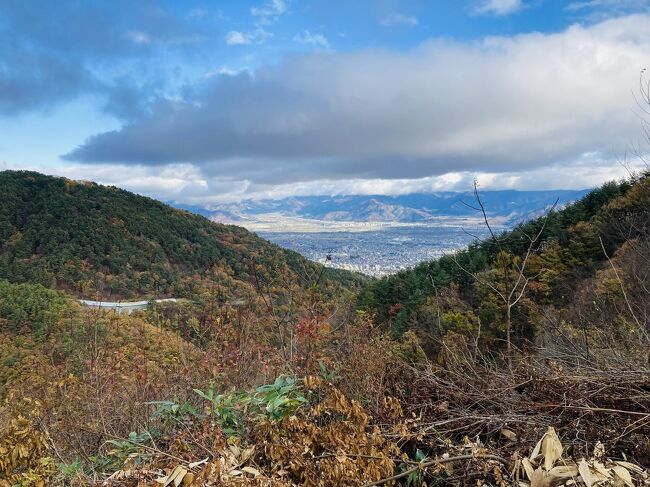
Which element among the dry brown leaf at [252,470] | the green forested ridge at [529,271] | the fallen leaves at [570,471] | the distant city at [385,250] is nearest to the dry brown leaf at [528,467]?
the fallen leaves at [570,471]

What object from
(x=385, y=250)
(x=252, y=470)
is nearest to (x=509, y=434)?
(x=252, y=470)

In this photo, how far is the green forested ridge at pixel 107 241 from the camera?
4238cm

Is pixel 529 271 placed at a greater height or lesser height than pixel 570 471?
lesser

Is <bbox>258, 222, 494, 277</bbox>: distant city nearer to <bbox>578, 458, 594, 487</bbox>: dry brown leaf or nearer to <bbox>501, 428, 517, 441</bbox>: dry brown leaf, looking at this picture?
<bbox>501, 428, 517, 441</bbox>: dry brown leaf

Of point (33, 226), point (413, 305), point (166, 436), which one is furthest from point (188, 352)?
point (33, 226)

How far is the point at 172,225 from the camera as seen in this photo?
2394 inches

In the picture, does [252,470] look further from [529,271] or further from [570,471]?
[529,271]

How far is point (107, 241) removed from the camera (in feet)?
164

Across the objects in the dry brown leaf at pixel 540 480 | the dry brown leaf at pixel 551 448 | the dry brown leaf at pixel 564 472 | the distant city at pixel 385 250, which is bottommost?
the distant city at pixel 385 250

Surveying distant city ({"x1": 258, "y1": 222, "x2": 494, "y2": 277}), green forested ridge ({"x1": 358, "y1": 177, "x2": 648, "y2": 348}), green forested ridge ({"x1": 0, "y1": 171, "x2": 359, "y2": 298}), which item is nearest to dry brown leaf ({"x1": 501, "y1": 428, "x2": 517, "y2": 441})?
distant city ({"x1": 258, "y1": 222, "x2": 494, "y2": 277})

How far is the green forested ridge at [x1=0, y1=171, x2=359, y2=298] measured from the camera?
4238 centimetres

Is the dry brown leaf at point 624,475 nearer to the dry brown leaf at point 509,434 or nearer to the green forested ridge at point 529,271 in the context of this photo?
the dry brown leaf at point 509,434

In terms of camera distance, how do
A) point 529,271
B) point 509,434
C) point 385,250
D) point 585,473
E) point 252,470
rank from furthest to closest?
point 385,250 < point 529,271 < point 509,434 < point 252,470 < point 585,473

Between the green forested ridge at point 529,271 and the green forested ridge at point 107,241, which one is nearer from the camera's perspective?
the green forested ridge at point 529,271
